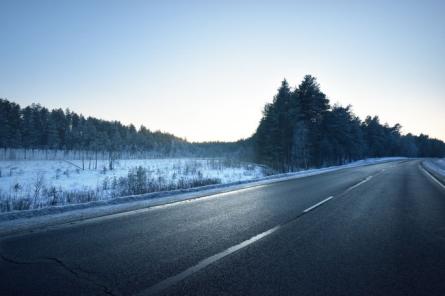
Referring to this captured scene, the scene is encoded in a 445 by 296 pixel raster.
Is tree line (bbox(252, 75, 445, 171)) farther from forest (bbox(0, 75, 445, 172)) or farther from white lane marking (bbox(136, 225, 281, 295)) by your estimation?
white lane marking (bbox(136, 225, 281, 295))

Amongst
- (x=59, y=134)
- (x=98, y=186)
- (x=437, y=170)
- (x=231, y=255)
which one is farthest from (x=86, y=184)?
(x=59, y=134)

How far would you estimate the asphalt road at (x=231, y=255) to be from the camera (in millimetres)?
2709

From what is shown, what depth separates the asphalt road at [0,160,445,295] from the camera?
2709 mm

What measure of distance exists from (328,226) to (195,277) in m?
3.65

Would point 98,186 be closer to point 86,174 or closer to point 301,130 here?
point 86,174

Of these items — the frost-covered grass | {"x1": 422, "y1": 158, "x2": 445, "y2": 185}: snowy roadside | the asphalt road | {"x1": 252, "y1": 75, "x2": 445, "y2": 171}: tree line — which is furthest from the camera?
{"x1": 252, "y1": 75, "x2": 445, "y2": 171}: tree line

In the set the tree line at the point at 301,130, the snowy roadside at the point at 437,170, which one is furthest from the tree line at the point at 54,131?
the snowy roadside at the point at 437,170

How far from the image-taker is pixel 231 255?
11.8 ft

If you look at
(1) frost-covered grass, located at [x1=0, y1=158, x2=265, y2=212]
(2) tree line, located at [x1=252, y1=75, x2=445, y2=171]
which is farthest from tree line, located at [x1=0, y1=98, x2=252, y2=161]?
(1) frost-covered grass, located at [x1=0, y1=158, x2=265, y2=212]

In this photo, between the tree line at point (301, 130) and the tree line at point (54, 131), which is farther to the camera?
the tree line at point (54, 131)

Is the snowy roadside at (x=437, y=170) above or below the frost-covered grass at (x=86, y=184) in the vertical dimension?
above

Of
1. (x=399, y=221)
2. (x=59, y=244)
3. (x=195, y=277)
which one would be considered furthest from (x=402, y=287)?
(x=59, y=244)

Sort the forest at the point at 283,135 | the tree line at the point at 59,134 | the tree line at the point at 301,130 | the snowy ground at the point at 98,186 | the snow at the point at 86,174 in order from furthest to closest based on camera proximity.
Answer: the tree line at the point at 59,134
the forest at the point at 283,135
the tree line at the point at 301,130
the snow at the point at 86,174
the snowy ground at the point at 98,186

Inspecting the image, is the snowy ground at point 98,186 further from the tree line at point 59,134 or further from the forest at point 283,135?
the tree line at point 59,134
